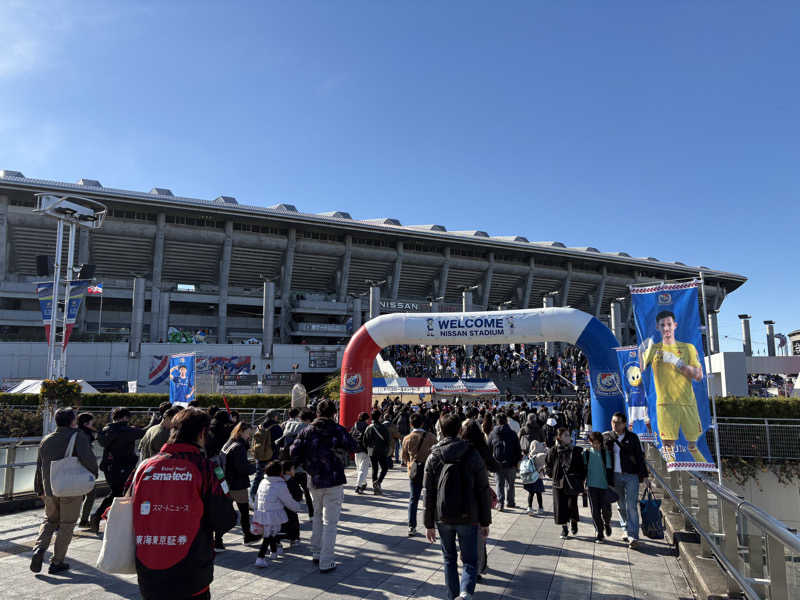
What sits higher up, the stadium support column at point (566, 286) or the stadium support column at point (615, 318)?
the stadium support column at point (566, 286)

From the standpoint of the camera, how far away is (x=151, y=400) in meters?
25.2

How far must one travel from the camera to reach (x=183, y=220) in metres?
45.4

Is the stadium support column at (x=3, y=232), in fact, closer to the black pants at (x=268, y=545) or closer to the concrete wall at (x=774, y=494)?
the black pants at (x=268, y=545)

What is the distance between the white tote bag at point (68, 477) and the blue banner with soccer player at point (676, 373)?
22.3 ft

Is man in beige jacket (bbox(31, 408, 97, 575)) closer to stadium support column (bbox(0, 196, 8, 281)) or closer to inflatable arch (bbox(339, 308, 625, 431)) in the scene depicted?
inflatable arch (bbox(339, 308, 625, 431))

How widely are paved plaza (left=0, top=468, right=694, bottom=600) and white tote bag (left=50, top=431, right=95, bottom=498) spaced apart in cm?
87

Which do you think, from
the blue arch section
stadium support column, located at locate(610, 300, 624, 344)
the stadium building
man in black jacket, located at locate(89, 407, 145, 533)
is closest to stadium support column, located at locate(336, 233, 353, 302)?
the stadium building

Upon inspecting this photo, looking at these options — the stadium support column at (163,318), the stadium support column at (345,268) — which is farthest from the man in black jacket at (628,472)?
the stadium support column at (345,268)

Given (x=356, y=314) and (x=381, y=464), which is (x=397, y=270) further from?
(x=381, y=464)

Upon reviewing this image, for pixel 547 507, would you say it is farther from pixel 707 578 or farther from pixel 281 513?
pixel 281 513

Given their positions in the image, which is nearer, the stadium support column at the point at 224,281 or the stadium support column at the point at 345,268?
the stadium support column at the point at 224,281

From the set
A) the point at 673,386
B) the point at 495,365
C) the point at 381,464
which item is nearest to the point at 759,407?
the point at 673,386

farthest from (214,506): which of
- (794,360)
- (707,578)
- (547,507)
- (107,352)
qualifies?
(794,360)

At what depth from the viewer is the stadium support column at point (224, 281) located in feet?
150
